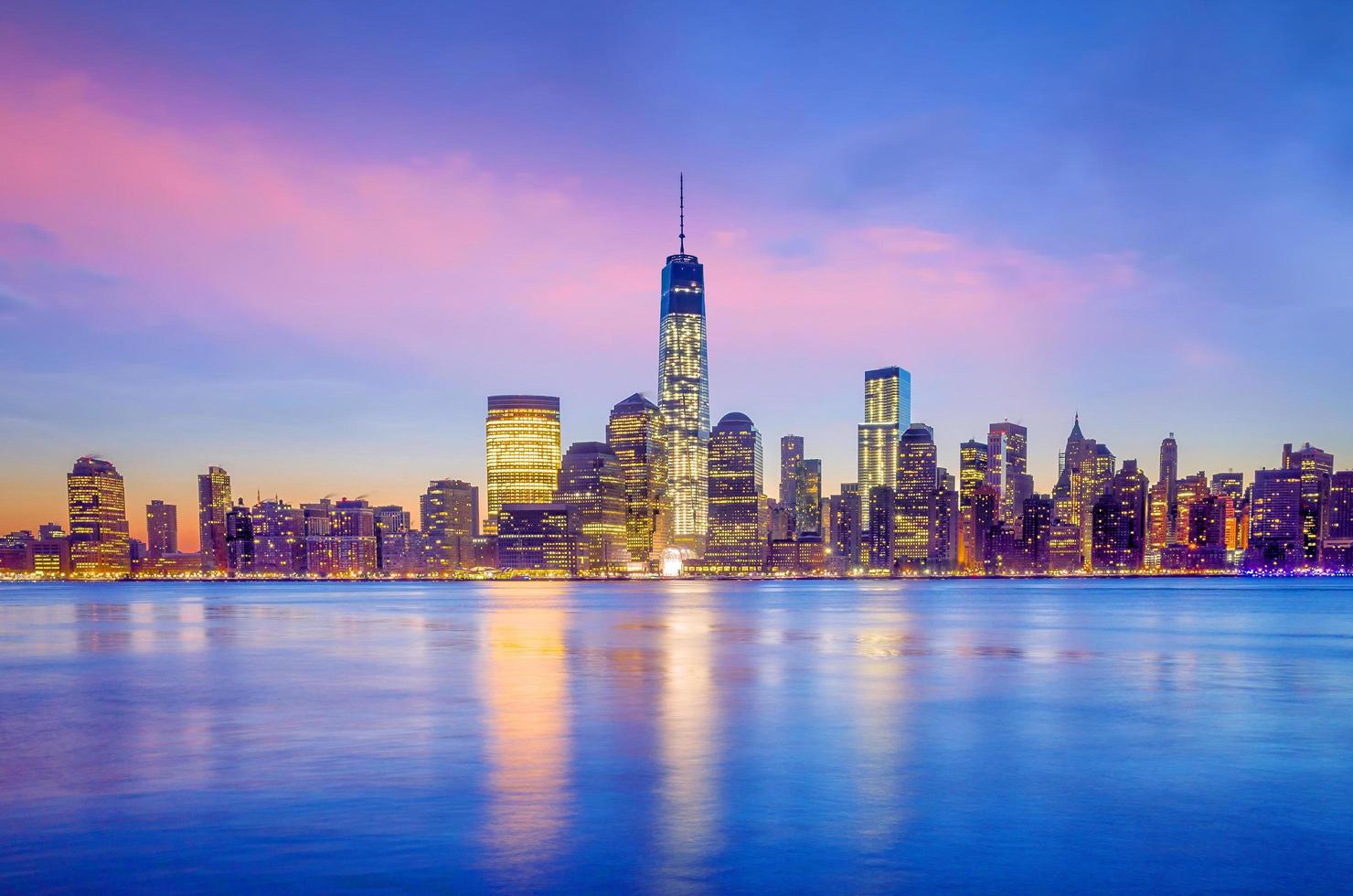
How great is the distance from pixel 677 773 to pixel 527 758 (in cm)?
421

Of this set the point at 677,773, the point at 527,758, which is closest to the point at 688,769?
the point at 677,773

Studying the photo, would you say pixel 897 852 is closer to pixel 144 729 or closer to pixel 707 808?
pixel 707 808

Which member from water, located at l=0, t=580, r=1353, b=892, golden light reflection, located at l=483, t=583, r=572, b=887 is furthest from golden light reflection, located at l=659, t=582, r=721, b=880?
golden light reflection, located at l=483, t=583, r=572, b=887

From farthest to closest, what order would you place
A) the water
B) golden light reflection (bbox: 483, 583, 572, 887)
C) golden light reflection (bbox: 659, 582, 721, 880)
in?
golden light reflection (bbox: 483, 583, 572, 887) < golden light reflection (bbox: 659, 582, 721, 880) < the water

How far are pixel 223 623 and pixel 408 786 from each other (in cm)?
7565

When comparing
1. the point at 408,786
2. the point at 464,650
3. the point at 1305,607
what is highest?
the point at 408,786

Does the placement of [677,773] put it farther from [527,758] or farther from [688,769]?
[527,758]

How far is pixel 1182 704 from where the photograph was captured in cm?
3447

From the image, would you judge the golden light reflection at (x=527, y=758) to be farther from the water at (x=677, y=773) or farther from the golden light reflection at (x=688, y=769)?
the golden light reflection at (x=688, y=769)

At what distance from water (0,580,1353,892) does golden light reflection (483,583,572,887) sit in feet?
0.35

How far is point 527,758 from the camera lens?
24.4 metres

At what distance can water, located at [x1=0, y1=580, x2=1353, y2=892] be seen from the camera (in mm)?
15656

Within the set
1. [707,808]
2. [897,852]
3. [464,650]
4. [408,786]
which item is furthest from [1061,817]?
[464,650]

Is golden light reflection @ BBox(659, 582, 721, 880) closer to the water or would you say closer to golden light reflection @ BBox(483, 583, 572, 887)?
the water
